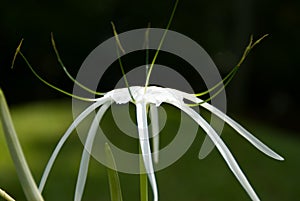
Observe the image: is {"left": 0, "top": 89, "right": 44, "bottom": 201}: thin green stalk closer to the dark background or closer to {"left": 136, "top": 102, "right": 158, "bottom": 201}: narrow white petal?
{"left": 136, "top": 102, "right": 158, "bottom": 201}: narrow white petal

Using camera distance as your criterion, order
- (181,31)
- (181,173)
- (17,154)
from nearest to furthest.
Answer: (17,154) → (181,173) → (181,31)

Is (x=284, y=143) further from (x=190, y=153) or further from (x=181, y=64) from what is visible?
(x=181, y=64)

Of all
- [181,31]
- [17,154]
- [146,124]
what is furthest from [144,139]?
[181,31]

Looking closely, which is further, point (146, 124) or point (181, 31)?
point (181, 31)

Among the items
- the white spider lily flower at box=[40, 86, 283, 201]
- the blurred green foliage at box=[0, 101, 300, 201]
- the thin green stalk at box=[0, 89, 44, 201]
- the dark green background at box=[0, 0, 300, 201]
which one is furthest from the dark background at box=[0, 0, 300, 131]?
the thin green stalk at box=[0, 89, 44, 201]

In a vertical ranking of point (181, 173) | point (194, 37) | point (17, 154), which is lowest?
point (17, 154)

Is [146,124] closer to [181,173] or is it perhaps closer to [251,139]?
[251,139]

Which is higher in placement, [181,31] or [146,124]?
[181,31]

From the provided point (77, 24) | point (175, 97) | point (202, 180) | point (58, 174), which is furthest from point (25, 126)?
point (175, 97)
